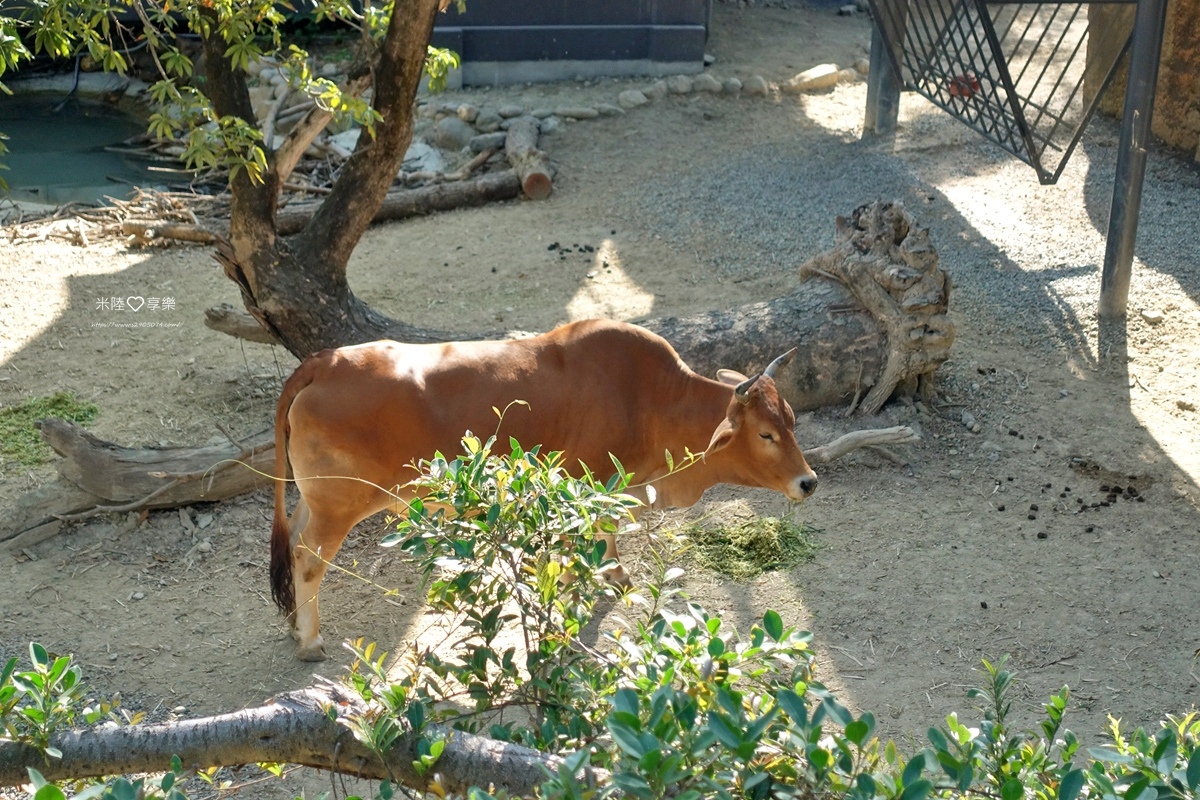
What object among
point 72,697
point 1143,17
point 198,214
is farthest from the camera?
point 198,214

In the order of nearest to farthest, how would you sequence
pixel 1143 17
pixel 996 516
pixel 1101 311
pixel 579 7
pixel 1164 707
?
pixel 1164 707 < pixel 996 516 < pixel 1143 17 < pixel 1101 311 < pixel 579 7

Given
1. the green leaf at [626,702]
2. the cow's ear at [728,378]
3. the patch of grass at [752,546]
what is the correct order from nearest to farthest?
the green leaf at [626,702], the cow's ear at [728,378], the patch of grass at [752,546]

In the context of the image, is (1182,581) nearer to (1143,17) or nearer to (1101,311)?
(1101,311)

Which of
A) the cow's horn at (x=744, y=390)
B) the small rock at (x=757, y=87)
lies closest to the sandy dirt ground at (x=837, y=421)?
the cow's horn at (x=744, y=390)

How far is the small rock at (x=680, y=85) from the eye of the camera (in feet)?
44.8

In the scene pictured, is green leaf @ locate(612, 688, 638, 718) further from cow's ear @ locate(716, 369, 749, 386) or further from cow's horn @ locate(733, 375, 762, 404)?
cow's ear @ locate(716, 369, 749, 386)

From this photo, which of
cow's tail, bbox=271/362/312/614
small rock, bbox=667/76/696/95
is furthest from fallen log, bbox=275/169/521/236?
cow's tail, bbox=271/362/312/614

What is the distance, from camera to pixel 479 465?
2.77m

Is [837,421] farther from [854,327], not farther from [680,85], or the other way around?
[680,85]

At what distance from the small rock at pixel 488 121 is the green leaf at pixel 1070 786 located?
1163 cm

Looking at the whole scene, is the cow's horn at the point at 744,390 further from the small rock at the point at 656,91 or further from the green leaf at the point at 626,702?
the small rock at the point at 656,91

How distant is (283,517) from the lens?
5.00m

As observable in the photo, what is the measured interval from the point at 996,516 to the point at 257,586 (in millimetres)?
4030

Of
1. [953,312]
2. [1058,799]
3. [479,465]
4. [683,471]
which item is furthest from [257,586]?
[953,312]
